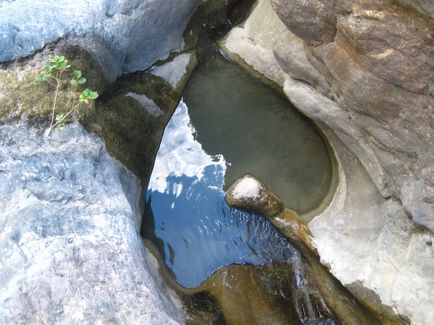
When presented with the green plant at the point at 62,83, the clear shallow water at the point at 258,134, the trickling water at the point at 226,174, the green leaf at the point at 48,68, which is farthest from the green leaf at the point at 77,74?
the clear shallow water at the point at 258,134

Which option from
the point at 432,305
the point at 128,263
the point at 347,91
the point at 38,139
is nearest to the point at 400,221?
the point at 432,305

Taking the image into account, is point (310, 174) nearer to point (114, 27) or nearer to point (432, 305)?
point (432, 305)

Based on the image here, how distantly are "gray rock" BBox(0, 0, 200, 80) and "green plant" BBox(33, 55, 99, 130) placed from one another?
0.98ft

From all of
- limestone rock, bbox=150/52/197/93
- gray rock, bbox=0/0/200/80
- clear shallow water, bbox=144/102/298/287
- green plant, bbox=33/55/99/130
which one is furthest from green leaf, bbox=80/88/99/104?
limestone rock, bbox=150/52/197/93

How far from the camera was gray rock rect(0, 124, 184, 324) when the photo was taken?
3.22 metres

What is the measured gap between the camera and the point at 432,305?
3.76m

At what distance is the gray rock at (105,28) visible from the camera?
4.32m

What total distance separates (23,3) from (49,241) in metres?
2.29

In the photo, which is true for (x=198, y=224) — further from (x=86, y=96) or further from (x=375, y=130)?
(x=375, y=130)

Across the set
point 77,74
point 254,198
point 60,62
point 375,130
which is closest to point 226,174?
point 254,198

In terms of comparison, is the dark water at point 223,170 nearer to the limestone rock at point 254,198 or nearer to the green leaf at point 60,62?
the limestone rock at point 254,198

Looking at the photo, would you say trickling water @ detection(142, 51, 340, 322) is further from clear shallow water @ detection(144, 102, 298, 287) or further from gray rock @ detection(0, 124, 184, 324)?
gray rock @ detection(0, 124, 184, 324)

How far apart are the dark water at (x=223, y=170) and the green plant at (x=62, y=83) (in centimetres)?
124

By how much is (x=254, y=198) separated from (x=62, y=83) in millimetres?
2034
